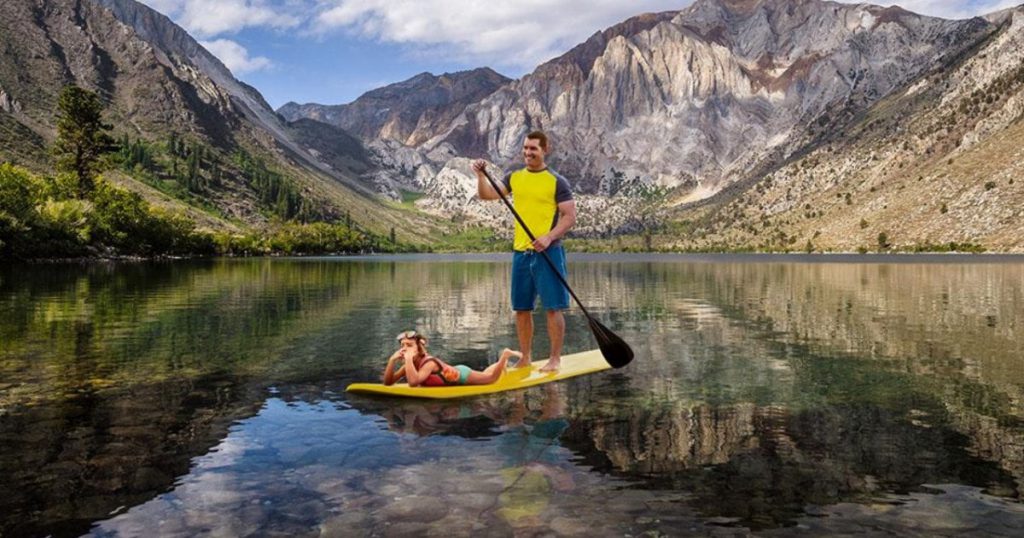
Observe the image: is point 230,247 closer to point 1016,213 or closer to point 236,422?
point 236,422

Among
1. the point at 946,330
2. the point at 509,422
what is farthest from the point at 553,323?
the point at 946,330

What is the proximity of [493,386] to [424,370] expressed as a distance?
5.21ft

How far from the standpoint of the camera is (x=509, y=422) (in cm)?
1271

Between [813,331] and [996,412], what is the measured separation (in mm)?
14816

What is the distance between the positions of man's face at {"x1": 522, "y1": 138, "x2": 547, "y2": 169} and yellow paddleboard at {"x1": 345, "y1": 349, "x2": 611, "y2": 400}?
16.4 ft

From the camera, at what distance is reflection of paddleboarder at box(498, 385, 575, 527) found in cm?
823

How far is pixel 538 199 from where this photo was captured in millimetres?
16484

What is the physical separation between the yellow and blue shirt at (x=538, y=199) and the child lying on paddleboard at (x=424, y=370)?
3.16 metres

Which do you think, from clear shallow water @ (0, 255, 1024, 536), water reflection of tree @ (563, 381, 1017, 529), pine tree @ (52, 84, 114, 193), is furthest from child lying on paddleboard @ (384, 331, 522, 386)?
pine tree @ (52, 84, 114, 193)

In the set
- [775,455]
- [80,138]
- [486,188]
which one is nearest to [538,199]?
[486,188]

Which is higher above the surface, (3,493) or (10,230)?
(10,230)

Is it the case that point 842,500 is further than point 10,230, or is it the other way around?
point 10,230

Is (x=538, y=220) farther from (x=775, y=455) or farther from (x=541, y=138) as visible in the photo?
(x=775, y=455)

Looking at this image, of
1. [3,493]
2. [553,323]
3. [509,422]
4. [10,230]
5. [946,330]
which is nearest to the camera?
[3,493]
